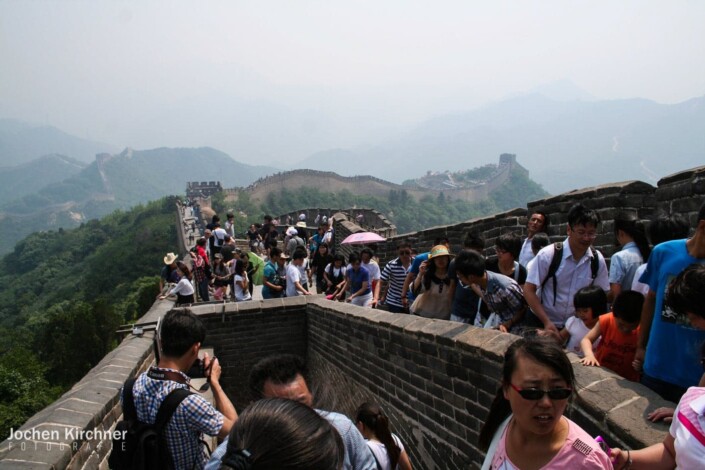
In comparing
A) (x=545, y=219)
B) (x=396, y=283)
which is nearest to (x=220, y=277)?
(x=396, y=283)

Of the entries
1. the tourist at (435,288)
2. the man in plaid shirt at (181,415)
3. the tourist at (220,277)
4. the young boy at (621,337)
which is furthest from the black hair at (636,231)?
the tourist at (220,277)

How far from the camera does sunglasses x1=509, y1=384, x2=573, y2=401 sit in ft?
5.84

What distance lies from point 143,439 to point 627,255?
129 inches

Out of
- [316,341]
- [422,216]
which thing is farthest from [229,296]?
[422,216]

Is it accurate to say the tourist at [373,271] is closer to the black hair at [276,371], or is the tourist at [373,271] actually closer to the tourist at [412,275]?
the tourist at [412,275]

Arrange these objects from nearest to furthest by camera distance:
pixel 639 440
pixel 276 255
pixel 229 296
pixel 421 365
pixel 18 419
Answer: pixel 639 440, pixel 421 365, pixel 276 255, pixel 229 296, pixel 18 419

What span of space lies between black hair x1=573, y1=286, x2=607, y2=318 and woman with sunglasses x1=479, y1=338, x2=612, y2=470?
5.30 ft

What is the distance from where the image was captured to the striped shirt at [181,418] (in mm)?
2385

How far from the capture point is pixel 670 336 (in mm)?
2389

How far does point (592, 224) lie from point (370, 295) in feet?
13.5

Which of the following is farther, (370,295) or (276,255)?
(276,255)

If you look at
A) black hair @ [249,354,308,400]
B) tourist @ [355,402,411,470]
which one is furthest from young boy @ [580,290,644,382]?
black hair @ [249,354,308,400]

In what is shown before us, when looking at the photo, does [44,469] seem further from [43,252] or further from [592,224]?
[43,252]

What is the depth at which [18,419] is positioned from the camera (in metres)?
17.4
